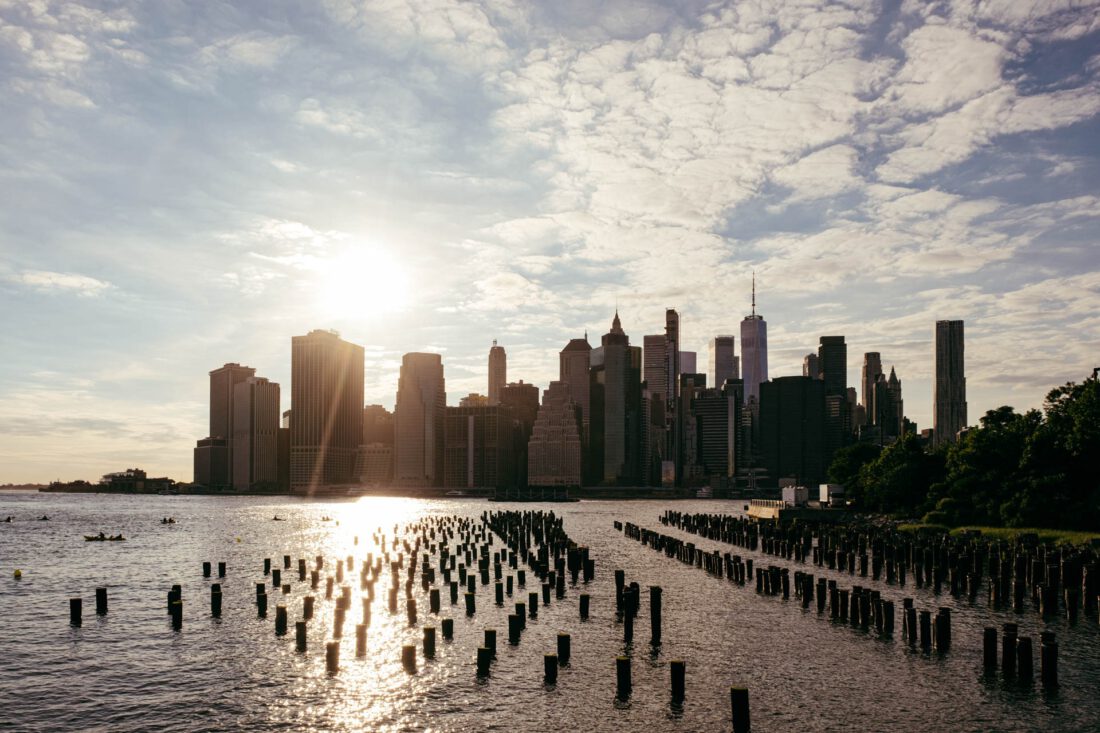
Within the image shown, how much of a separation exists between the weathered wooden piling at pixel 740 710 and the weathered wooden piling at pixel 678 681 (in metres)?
3.74

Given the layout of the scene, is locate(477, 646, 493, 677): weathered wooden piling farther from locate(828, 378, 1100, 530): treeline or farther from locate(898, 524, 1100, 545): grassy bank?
locate(828, 378, 1100, 530): treeline

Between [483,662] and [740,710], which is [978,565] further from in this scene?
[483,662]

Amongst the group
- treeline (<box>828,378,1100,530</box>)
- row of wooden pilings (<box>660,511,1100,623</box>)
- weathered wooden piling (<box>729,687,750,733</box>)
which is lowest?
row of wooden pilings (<box>660,511,1100,623</box>)

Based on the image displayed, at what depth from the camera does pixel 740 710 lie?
28203 mm

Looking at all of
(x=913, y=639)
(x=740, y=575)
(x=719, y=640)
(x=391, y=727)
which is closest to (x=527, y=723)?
(x=391, y=727)

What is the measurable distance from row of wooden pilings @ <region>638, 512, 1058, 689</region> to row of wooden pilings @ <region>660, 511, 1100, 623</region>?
24.5 feet

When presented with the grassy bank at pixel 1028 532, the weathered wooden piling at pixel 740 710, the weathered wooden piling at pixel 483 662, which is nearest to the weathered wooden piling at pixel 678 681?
the weathered wooden piling at pixel 740 710

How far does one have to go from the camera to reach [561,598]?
56.1 m

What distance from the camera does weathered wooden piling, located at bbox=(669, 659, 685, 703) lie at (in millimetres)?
31797

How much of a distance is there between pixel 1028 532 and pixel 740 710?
196 ft

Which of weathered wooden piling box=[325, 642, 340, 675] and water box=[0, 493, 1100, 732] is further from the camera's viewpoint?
weathered wooden piling box=[325, 642, 340, 675]

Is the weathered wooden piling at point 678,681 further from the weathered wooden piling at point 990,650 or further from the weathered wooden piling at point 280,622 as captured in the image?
the weathered wooden piling at point 280,622

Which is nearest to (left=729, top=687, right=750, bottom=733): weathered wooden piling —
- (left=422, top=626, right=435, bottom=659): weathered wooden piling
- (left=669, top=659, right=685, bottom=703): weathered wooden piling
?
(left=669, top=659, right=685, bottom=703): weathered wooden piling

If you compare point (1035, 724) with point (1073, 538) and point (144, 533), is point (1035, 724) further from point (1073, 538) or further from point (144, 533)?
point (144, 533)
